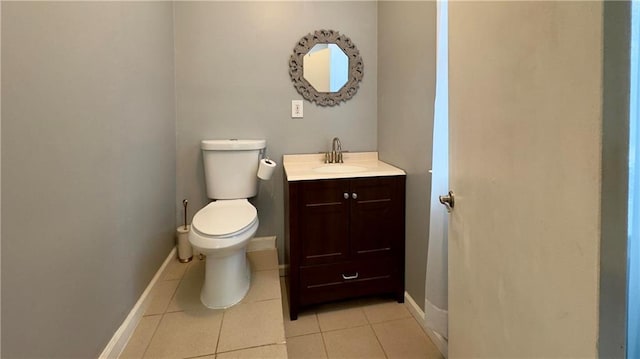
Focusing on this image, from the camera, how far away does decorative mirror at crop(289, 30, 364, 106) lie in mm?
2189

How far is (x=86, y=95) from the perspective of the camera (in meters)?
1.11

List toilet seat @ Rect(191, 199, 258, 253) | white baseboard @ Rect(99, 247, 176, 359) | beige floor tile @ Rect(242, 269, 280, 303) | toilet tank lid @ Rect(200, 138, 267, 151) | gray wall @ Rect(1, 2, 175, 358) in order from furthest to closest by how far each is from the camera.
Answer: toilet tank lid @ Rect(200, 138, 267, 151)
beige floor tile @ Rect(242, 269, 280, 303)
toilet seat @ Rect(191, 199, 258, 253)
white baseboard @ Rect(99, 247, 176, 359)
gray wall @ Rect(1, 2, 175, 358)

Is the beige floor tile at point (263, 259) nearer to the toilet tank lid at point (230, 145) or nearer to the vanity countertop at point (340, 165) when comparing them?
the vanity countertop at point (340, 165)

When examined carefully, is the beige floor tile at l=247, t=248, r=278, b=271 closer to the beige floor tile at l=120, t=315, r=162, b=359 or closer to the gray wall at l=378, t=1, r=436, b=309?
the beige floor tile at l=120, t=315, r=162, b=359

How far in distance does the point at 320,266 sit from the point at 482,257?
1.06 m

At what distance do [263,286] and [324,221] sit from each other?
0.53 metres

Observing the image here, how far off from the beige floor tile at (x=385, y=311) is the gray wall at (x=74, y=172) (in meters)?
1.25

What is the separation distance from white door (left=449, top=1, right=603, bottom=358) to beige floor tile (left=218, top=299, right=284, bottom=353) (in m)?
0.84

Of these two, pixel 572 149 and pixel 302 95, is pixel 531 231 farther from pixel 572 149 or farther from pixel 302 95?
pixel 302 95

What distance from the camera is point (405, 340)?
5.18 feet

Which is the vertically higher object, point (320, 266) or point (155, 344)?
point (320, 266)

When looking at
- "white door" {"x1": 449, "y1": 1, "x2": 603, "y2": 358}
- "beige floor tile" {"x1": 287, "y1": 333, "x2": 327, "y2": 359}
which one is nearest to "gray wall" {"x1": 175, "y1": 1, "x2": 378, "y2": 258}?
"beige floor tile" {"x1": 287, "y1": 333, "x2": 327, "y2": 359}

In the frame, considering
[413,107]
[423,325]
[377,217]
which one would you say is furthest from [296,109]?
[423,325]

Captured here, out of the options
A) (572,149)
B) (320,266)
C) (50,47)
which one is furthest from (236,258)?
(572,149)
